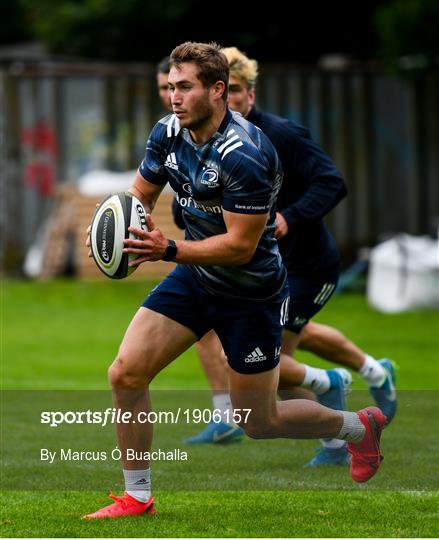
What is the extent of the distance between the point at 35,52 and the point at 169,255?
68.7ft

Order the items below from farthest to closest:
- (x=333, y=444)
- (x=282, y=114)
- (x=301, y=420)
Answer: (x=282, y=114) → (x=333, y=444) → (x=301, y=420)

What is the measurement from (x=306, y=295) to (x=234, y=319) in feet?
5.08

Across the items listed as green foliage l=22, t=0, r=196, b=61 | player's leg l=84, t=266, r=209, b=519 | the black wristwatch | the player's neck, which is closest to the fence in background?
green foliage l=22, t=0, r=196, b=61

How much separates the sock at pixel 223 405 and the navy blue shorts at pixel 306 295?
0.86 meters

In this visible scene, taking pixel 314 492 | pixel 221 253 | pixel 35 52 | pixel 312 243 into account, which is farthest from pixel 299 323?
pixel 35 52

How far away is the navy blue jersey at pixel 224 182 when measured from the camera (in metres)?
6.01

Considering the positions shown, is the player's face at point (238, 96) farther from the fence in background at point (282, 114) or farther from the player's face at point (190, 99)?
the fence in background at point (282, 114)

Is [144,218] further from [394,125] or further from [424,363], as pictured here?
[394,125]

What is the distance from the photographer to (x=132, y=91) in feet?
66.0

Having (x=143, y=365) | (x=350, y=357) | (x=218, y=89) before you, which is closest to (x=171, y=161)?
(x=218, y=89)

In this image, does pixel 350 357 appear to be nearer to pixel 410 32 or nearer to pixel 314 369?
pixel 314 369

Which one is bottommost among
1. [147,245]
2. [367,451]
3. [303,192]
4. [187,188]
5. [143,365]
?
[367,451]

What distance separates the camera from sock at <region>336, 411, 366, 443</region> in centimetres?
676

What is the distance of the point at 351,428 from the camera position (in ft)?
22.2
